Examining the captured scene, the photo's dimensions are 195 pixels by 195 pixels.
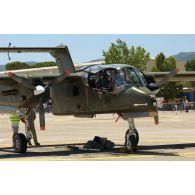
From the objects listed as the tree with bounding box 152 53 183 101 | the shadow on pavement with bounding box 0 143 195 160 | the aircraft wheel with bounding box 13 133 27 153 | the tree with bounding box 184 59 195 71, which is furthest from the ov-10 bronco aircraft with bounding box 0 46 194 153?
the tree with bounding box 184 59 195 71

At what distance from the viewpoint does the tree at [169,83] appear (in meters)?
91.1

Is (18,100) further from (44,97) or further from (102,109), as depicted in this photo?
(102,109)

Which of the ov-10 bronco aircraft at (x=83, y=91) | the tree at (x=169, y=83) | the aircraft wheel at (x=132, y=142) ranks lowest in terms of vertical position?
the aircraft wheel at (x=132, y=142)

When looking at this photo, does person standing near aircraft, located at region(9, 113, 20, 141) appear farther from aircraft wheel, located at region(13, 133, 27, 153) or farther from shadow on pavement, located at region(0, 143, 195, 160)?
aircraft wheel, located at region(13, 133, 27, 153)

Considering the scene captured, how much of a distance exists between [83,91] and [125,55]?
8002cm

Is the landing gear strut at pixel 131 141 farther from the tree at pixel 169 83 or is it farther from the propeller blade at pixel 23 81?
the tree at pixel 169 83

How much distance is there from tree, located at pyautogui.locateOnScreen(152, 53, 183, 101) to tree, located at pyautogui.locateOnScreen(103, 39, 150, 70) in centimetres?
255

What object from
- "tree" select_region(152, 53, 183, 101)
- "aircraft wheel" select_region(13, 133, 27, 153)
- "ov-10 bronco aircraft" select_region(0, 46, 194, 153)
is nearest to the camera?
"ov-10 bronco aircraft" select_region(0, 46, 194, 153)

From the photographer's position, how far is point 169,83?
88875mm

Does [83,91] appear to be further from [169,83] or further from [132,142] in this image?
[169,83]

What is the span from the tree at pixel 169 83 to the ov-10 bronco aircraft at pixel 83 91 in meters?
66.6

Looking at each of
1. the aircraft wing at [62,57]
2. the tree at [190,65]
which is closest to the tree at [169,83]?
the tree at [190,65]

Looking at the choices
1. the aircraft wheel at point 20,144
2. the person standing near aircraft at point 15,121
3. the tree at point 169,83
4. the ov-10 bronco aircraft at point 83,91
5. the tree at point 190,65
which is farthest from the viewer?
the tree at point 190,65

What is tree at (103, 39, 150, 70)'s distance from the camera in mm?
98375
